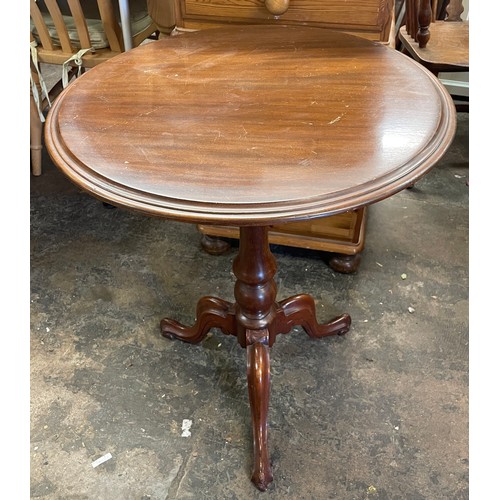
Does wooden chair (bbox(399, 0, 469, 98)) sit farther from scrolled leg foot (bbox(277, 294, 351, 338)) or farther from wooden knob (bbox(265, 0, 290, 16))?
scrolled leg foot (bbox(277, 294, 351, 338))

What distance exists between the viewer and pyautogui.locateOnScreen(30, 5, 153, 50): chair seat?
211 cm

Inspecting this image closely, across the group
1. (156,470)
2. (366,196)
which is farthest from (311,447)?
(366,196)

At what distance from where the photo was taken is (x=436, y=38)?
2.20 m

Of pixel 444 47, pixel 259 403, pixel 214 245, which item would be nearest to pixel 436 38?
pixel 444 47

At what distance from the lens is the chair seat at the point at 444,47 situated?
1.99 meters

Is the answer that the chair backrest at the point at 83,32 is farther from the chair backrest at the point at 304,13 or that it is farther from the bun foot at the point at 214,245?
the bun foot at the point at 214,245

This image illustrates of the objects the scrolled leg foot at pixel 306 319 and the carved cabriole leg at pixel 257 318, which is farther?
the scrolled leg foot at pixel 306 319

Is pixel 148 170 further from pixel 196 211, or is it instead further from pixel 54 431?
pixel 54 431

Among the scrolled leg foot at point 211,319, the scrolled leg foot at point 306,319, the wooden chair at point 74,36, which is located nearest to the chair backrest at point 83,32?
the wooden chair at point 74,36

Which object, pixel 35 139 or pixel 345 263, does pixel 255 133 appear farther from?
pixel 35 139

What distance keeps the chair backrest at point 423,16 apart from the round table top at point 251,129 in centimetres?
81

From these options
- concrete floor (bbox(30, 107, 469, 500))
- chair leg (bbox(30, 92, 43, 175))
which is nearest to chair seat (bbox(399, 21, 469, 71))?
concrete floor (bbox(30, 107, 469, 500))

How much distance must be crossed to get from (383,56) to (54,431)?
1.27m

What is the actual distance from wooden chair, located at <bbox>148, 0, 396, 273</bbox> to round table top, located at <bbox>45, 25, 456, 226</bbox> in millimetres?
207
